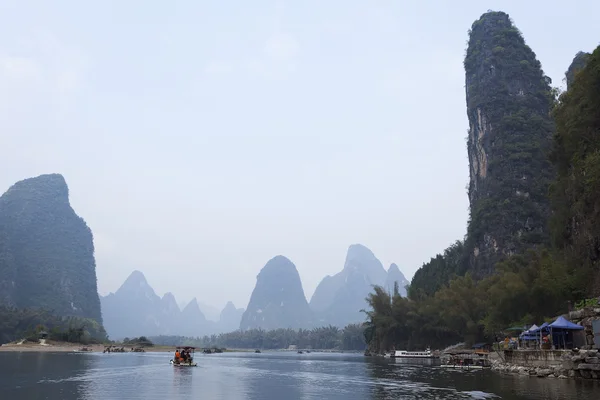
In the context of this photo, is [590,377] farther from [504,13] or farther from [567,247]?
[504,13]

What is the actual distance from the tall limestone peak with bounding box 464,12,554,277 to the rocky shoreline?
4483 cm

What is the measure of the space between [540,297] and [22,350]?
3045 inches

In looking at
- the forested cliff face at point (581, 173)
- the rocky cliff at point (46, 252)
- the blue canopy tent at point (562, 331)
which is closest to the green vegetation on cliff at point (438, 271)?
the forested cliff face at point (581, 173)

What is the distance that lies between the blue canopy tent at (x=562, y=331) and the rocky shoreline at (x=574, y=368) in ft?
5.10

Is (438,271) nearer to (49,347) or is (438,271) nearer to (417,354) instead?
(417,354)

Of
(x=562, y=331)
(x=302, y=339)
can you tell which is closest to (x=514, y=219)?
(x=562, y=331)

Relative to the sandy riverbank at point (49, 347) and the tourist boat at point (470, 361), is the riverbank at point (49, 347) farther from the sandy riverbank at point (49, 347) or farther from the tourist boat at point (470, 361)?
the tourist boat at point (470, 361)

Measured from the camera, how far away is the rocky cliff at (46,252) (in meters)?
140

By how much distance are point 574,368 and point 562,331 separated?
153 inches

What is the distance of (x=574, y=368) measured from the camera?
80.1 feet

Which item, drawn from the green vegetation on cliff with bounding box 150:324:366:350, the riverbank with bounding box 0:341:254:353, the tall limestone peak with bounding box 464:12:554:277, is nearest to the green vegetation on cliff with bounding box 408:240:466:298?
the tall limestone peak with bounding box 464:12:554:277

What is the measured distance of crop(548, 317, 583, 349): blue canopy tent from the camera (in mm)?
26737

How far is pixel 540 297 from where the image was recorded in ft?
124

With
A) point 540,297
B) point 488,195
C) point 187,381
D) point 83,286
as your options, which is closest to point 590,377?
point 540,297
